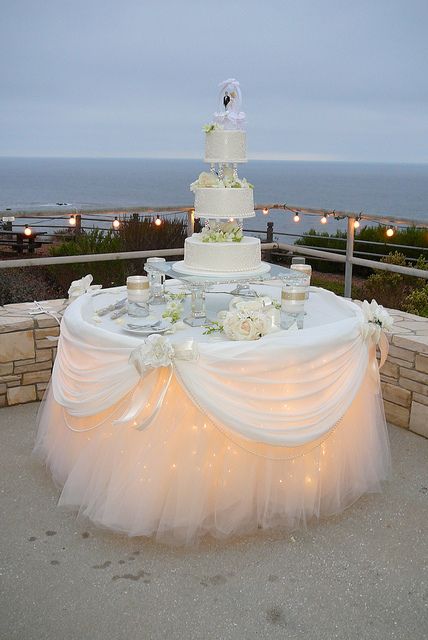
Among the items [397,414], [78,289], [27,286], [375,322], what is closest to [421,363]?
[397,414]

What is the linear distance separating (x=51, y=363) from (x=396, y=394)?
2532 millimetres

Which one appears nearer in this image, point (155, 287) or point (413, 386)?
point (155, 287)

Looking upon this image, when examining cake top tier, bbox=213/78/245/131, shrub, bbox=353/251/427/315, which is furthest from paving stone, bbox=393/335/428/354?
shrub, bbox=353/251/427/315

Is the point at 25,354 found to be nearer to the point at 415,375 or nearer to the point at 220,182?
the point at 220,182

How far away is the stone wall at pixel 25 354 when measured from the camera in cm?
416

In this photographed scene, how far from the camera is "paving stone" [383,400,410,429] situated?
3.99 meters

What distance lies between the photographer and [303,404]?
2732mm

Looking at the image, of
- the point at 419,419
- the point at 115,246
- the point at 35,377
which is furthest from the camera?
the point at 115,246

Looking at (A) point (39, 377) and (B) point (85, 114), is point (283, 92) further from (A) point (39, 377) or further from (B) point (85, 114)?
(A) point (39, 377)

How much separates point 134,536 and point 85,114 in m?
64.8

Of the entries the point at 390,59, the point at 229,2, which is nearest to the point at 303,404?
the point at 229,2

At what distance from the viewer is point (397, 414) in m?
4.04

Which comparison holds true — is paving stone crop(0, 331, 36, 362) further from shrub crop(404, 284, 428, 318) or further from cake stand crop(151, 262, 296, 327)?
shrub crop(404, 284, 428, 318)

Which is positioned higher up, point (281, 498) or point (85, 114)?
point (85, 114)
